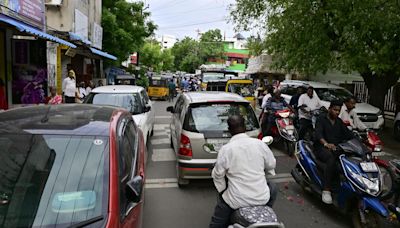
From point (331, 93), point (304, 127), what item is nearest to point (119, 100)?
point (304, 127)

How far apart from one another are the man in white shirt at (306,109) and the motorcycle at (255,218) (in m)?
6.04

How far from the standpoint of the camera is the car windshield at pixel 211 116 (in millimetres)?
6179

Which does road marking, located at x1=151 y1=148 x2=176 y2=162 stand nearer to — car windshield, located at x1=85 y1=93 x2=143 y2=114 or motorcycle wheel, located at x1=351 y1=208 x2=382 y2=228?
car windshield, located at x1=85 y1=93 x2=143 y2=114

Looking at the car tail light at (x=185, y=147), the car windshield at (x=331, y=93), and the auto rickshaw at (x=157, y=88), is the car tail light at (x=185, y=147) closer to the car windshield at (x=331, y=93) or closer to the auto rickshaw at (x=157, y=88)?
the car windshield at (x=331, y=93)

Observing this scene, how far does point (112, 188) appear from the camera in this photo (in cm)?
273

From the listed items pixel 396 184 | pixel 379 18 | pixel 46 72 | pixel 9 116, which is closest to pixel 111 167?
pixel 9 116

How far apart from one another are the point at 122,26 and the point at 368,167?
79.7ft

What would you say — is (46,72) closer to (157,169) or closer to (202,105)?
(157,169)

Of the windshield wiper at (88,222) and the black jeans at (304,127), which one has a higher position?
the windshield wiper at (88,222)

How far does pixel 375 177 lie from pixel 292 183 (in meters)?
2.52

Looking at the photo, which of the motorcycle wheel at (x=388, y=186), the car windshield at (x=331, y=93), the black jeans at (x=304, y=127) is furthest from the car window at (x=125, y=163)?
the car windshield at (x=331, y=93)

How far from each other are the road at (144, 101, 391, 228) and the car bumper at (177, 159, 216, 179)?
1.17 ft

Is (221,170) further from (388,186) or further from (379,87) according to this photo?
(379,87)

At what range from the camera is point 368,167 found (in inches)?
180
